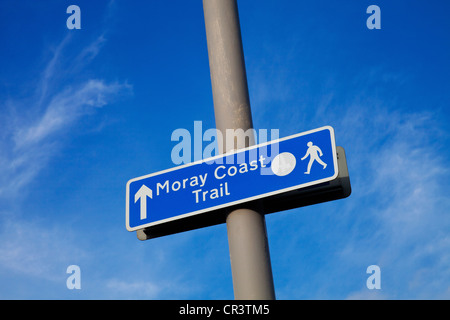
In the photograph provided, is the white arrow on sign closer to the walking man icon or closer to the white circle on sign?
the white circle on sign

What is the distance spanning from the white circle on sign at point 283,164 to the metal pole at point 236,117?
226mm

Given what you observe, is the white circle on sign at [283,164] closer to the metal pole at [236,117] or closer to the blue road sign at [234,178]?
the blue road sign at [234,178]

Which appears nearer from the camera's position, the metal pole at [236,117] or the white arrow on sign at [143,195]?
the metal pole at [236,117]

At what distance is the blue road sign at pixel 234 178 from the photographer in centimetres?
267

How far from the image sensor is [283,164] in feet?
8.96

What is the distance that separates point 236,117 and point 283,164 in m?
0.42

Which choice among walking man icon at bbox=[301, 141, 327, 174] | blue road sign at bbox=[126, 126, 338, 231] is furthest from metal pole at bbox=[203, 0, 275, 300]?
walking man icon at bbox=[301, 141, 327, 174]

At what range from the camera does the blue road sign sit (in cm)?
267

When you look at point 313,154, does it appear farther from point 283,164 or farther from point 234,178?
point 234,178

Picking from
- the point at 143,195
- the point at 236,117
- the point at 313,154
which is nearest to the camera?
the point at 313,154

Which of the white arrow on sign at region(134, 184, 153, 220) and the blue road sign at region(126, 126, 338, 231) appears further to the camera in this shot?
the white arrow on sign at region(134, 184, 153, 220)

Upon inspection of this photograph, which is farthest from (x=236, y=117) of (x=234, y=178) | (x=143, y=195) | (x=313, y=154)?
(x=143, y=195)

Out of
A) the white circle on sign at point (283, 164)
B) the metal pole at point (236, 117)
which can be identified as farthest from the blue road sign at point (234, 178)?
the metal pole at point (236, 117)
